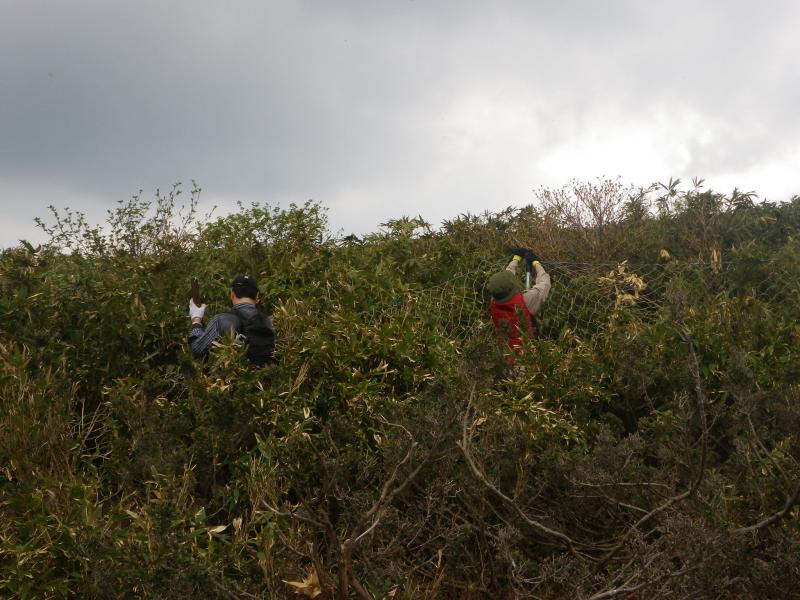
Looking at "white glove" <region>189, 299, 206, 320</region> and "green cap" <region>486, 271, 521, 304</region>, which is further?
"green cap" <region>486, 271, 521, 304</region>

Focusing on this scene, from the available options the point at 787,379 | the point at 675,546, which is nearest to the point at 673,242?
the point at 787,379

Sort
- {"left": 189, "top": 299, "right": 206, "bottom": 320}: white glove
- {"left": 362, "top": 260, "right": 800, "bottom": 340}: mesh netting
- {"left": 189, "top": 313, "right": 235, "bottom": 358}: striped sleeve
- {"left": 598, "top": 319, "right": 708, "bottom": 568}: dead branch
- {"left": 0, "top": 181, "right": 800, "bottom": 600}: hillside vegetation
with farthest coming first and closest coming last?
1. {"left": 362, "top": 260, "right": 800, "bottom": 340}: mesh netting
2. {"left": 189, "top": 299, "right": 206, "bottom": 320}: white glove
3. {"left": 189, "top": 313, "right": 235, "bottom": 358}: striped sleeve
4. {"left": 0, "top": 181, "right": 800, "bottom": 600}: hillside vegetation
5. {"left": 598, "top": 319, "right": 708, "bottom": 568}: dead branch

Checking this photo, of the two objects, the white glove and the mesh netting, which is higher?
the mesh netting

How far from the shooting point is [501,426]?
Answer: 4457 mm

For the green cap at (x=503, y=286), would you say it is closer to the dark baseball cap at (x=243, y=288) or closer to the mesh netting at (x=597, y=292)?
the mesh netting at (x=597, y=292)

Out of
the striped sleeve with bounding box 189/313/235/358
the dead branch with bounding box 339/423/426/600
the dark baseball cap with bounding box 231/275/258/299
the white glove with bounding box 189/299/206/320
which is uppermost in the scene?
the dark baseball cap with bounding box 231/275/258/299

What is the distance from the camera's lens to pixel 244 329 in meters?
5.51

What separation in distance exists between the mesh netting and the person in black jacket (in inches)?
60.6

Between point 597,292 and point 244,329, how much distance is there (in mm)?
3570

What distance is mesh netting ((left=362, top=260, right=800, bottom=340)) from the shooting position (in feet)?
23.4

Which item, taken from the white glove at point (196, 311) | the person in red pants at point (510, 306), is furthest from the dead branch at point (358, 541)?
the person in red pants at point (510, 306)

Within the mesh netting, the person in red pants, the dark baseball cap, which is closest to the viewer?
the dark baseball cap

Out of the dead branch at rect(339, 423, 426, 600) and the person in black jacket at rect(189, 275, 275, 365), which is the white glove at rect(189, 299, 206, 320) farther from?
the dead branch at rect(339, 423, 426, 600)

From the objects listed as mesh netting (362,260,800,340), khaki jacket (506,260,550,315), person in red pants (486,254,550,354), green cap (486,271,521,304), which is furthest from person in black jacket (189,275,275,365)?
khaki jacket (506,260,550,315)
